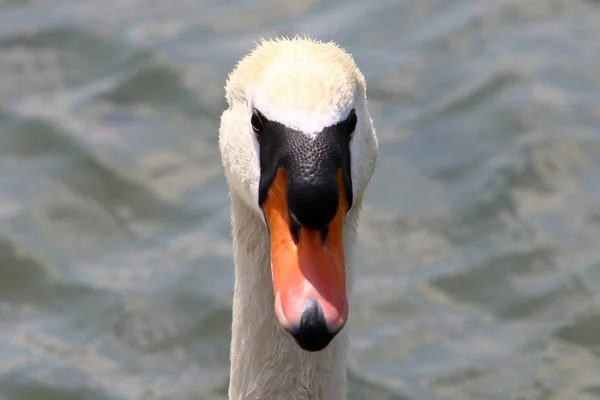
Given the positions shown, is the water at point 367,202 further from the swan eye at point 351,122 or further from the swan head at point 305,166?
the swan eye at point 351,122

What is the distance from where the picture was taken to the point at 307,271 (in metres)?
3.38

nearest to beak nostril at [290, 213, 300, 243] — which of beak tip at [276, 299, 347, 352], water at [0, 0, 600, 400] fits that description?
beak tip at [276, 299, 347, 352]

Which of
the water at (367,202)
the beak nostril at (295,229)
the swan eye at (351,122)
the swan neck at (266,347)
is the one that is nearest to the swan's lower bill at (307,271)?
the beak nostril at (295,229)

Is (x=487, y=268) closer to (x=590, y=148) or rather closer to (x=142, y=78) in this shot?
(x=590, y=148)

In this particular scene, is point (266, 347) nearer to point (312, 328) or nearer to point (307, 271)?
point (307, 271)

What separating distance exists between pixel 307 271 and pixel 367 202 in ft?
12.3

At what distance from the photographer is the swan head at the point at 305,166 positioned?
3.34 meters

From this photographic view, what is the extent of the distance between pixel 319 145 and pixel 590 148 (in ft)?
14.0

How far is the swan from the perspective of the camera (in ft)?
11.0

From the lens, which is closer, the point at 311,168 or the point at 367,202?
the point at 311,168

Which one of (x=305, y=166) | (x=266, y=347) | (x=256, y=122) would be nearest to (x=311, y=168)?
(x=305, y=166)

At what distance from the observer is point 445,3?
8.74 metres

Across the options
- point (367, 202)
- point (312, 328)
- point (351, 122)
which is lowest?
point (312, 328)

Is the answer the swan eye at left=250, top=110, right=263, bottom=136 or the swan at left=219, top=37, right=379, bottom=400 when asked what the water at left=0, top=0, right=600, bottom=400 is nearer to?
the swan at left=219, top=37, right=379, bottom=400
